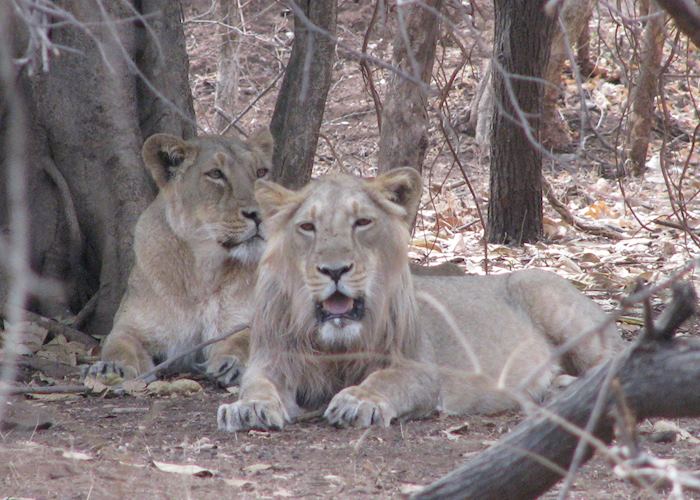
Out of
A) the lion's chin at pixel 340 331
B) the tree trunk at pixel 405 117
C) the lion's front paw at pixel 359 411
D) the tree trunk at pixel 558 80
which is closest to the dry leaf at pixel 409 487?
the lion's front paw at pixel 359 411

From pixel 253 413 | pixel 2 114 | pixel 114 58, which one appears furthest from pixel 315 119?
pixel 253 413

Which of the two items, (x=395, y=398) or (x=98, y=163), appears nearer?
(x=395, y=398)

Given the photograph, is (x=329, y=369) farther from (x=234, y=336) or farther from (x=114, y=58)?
(x=114, y=58)

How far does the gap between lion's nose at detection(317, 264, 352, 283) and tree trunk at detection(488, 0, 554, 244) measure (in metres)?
3.64

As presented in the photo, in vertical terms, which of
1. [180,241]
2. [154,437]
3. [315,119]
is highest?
[315,119]

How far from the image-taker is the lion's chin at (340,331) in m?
4.82

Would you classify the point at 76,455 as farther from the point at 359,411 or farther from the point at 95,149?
the point at 95,149

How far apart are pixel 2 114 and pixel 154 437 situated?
3014 millimetres

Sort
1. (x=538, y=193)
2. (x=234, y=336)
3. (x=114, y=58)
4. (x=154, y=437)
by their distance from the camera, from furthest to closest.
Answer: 1. (x=538, y=193)
2. (x=114, y=58)
3. (x=234, y=336)
4. (x=154, y=437)

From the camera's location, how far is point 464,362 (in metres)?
5.60

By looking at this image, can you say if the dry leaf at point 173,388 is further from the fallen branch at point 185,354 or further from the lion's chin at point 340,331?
the lion's chin at point 340,331

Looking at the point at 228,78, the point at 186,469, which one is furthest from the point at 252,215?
the point at 228,78

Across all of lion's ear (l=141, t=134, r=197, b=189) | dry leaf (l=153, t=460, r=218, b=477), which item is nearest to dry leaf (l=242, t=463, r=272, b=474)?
dry leaf (l=153, t=460, r=218, b=477)

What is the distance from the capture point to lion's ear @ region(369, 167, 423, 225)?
5109 millimetres
